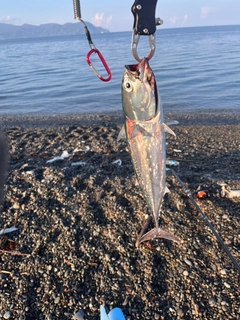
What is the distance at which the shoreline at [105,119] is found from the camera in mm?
12430

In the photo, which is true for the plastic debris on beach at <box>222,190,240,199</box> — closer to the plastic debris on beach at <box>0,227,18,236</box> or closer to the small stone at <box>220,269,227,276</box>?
the small stone at <box>220,269,227,276</box>

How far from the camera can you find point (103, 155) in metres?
7.54

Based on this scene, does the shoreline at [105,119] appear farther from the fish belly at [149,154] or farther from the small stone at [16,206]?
the fish belly at [149,154]

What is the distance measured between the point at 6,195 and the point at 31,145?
3264mm

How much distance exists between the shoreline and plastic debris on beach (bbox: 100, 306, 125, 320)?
899 cm

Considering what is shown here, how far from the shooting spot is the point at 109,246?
4.38m

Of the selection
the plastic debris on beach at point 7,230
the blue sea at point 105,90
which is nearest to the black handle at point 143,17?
the plastic debris on beach at point 7,230

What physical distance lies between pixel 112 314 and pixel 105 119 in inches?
402

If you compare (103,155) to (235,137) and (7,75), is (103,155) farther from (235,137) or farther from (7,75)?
(7,75)

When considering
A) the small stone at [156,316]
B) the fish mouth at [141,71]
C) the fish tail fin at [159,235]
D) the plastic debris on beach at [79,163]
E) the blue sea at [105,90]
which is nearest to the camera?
the fish mouth at [141,71]

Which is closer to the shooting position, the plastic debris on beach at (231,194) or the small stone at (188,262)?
the small stone at (188,262)

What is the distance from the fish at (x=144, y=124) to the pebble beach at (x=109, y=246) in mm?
1434

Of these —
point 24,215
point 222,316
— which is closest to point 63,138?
point 24,215

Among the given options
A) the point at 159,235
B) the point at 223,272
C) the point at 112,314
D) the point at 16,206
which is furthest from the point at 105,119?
the point at 112,314
